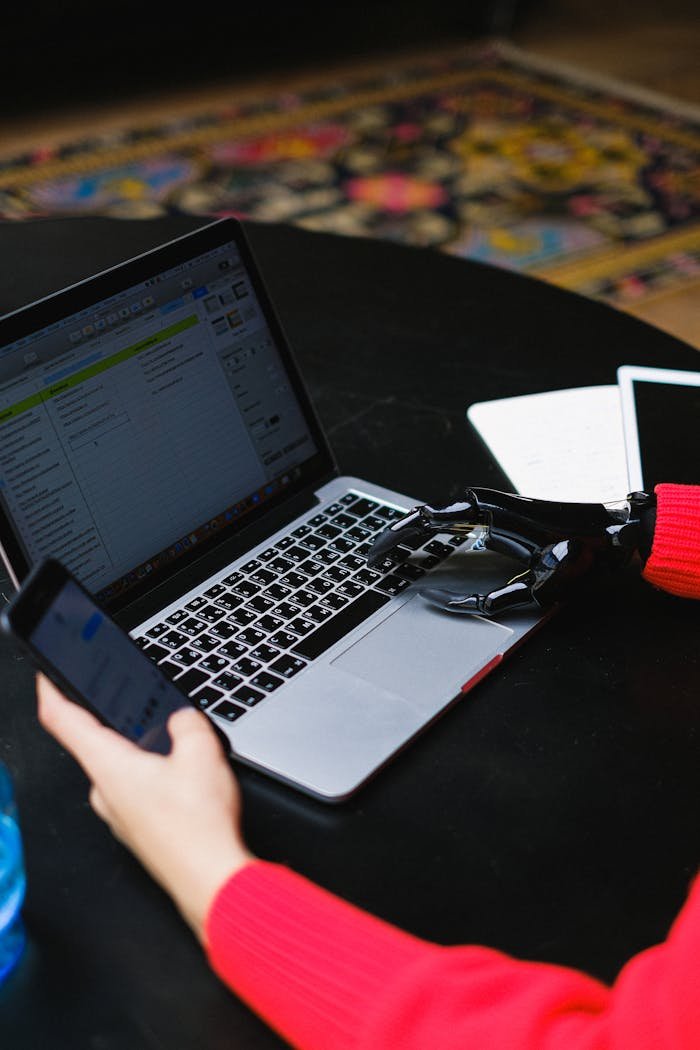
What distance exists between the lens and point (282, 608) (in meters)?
0.83

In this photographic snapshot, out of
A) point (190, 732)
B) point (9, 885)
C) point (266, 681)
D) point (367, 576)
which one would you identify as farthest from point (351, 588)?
point (9, 885)

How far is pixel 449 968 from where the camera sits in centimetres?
57

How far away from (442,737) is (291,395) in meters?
0.34

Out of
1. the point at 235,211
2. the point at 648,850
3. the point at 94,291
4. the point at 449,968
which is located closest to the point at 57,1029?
the point at 449,968

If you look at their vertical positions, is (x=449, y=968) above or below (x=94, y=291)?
below

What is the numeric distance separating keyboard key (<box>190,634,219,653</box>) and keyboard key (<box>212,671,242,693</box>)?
3cm

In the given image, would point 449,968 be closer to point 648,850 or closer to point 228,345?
point 648,850

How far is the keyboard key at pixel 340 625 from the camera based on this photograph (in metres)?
0.79

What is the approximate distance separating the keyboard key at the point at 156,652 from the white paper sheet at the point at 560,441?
340 millimetres

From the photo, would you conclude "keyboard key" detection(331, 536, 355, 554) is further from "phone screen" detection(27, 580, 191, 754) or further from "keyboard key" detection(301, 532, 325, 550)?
"phone screen" detection(27, 580, 191, 754)

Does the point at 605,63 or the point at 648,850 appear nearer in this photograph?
the point at 648,850

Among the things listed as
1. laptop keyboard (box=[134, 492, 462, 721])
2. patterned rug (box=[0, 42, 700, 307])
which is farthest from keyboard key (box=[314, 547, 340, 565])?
patterned rug (box=[0, 42, 700, 307])

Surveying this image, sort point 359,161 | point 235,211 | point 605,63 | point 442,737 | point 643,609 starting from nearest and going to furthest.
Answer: point 442,737
point 643,609
point 235,211
point 359,161
point 605,63

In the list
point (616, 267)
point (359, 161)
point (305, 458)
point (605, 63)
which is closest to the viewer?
point (305, 458)
